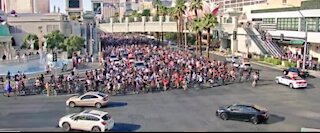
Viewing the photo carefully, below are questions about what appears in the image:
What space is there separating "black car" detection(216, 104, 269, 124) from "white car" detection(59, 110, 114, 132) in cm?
703

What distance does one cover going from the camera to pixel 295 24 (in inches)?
2534

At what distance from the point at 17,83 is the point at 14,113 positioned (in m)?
7.73

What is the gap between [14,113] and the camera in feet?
89.5

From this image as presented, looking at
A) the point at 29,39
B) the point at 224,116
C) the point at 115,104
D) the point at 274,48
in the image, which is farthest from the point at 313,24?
the point at 29,39

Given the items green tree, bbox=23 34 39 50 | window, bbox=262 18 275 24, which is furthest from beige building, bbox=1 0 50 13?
window, bbox=262 18 275 24

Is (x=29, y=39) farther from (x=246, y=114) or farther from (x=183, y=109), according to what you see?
(x=246, y=114)

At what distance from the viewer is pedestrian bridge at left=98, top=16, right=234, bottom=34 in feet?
312

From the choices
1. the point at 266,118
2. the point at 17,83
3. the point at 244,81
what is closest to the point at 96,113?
the point at 266,118

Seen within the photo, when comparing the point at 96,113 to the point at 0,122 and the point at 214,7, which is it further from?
the point at 214,7

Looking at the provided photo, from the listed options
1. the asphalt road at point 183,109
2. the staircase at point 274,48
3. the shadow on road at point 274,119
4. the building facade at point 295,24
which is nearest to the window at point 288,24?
the building facade at point 295,24

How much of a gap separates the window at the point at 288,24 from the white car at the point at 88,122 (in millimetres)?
48597

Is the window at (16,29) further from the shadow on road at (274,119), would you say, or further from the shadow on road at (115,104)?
the shadow on road at (274,119)

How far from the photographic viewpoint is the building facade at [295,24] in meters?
57.1

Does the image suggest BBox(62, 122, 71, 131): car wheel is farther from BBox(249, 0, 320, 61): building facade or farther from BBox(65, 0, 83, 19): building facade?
BBox(65, 0, 83, 19): building facade
